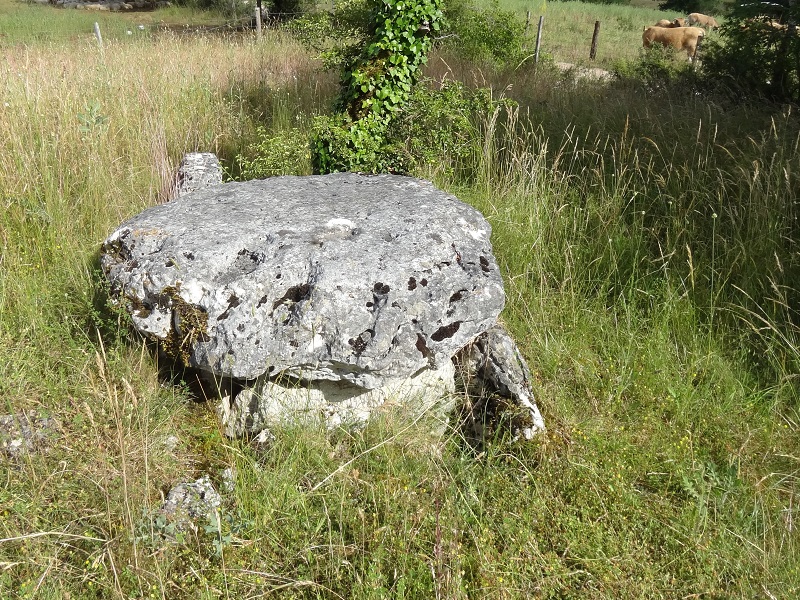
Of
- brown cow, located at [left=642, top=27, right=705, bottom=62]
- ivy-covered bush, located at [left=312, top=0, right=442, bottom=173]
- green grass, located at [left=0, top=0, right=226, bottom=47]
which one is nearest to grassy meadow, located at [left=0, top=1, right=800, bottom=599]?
ivy-covered bush, located at [left=312, top=0, right=442, bottom=173]

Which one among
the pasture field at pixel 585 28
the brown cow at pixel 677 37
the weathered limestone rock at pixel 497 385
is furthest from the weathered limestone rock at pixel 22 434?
the brown cow at pixel 677 37

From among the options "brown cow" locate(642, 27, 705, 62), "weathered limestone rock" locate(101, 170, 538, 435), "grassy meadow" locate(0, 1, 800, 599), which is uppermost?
"brown cow" locate(642, 27, 705, 62)

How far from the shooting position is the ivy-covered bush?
14.1ft

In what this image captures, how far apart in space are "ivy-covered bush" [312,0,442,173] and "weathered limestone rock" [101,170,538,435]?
5.34ft

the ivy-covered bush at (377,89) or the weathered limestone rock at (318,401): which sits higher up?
the ivy-covered bush at (377,89)

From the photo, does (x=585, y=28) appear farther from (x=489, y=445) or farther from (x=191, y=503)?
(x=191, y=503)

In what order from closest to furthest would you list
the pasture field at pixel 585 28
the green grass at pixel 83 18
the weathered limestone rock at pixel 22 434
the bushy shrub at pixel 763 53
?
the weathered limestone rock at pixel 22 434, the bushy shrub at pixel 763 53, the green grass at pixel 83 18, the pasture field at pixel 585 28

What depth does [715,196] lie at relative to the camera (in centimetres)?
430

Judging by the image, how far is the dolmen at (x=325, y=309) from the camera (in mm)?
2479

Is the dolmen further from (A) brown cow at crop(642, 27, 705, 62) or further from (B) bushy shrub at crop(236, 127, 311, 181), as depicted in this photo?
(A) brown cow at crop(642, 27, 705, 62)

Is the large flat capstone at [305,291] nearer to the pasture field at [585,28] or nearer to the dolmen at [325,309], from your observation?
the dolmen at [325,309]

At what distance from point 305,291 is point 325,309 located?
145 millimetres

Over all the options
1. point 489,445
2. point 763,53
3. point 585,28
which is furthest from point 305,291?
point 585,28

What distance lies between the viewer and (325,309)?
8.15 feet
